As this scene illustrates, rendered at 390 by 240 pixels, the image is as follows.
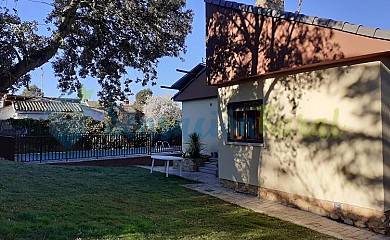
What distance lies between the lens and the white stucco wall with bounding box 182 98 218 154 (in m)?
16.0

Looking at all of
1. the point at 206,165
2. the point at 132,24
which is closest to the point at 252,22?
the point at 132,24

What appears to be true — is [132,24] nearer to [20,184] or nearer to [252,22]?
[252,22]

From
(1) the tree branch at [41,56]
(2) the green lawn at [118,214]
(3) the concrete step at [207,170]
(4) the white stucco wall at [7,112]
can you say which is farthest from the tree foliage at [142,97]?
(1) the tree branch at [41,56]

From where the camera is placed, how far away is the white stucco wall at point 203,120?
52.3 feet

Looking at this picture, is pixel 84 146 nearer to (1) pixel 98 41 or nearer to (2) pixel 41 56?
(1) pixel 98 41

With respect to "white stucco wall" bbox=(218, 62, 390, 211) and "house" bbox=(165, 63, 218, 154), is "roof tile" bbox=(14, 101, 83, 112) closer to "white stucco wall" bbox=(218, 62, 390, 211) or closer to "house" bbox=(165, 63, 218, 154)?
"house" bbox=(165, 63, 218, 154)

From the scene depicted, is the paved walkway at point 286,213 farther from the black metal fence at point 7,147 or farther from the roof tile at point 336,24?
the black metal fence at point 7,147

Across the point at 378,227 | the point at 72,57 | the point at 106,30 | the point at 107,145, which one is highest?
the point at 106,30

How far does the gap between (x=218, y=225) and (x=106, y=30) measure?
19.1 feet

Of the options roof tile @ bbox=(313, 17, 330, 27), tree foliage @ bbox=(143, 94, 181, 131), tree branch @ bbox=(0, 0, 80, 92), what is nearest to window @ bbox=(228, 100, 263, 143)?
roof tile @ bbox=(313, 17, 330, 27)

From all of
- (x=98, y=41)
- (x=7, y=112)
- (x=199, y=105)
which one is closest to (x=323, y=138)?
(x=98, y=41)

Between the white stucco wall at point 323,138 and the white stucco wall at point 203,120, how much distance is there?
17.3ft

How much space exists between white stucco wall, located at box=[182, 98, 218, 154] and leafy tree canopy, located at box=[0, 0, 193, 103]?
20.0 ft

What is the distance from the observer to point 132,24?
8766 mm
